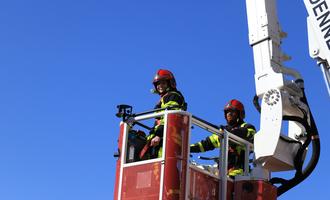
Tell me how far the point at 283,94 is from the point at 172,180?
2.23 m

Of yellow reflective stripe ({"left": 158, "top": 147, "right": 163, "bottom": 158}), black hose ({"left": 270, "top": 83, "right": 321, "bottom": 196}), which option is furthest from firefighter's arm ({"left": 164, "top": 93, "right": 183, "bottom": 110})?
black hose ({"left": 270, "top": 83, "right": 321, "bottom": 196})

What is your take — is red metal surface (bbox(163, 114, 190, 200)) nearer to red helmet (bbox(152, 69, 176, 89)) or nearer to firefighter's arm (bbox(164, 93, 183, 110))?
firefighter's arm (bbox(164, 93, 183, 110))

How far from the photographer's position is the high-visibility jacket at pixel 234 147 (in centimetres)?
1050

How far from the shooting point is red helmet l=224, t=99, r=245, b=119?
1112 cm

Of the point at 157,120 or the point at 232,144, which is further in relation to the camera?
the point at 232,144

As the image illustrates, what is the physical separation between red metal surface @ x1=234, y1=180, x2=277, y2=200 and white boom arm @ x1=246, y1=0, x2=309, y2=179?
264 millimetres

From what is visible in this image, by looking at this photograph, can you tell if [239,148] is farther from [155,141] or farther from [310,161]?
[155,141]

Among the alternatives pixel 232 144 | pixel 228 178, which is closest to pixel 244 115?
pixel 232 144

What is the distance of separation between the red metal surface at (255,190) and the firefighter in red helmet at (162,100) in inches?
51.7

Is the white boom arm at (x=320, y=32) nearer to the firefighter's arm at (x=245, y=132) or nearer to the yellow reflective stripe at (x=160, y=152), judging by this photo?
the firefighter's arm at (x=245, y=132)

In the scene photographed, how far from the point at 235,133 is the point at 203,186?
1445 mm

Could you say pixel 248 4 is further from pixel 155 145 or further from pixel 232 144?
pixel 155 145

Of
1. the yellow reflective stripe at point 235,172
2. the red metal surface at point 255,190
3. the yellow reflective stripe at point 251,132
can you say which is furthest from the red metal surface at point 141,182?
the yellow reflective stripe at point 251,132

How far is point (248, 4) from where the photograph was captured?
11.2m
